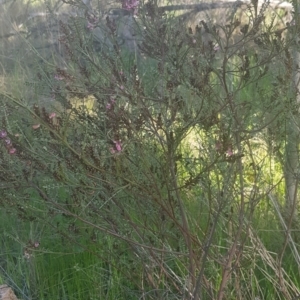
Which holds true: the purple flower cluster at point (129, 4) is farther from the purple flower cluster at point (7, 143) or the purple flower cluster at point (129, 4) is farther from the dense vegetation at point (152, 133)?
the purple flower cluster at point (7, 143)

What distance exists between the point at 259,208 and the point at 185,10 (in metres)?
2.22

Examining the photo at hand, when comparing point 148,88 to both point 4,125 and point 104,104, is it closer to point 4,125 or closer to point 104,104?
point 104,104

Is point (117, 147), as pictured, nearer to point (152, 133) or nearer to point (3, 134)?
point (152, 133)

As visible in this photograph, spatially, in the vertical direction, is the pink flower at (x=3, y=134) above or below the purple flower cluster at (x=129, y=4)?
below

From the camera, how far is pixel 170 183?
2.19 metres

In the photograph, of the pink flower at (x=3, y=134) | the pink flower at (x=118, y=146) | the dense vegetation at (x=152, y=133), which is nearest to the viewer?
the pink flower at (x=118, y=146)

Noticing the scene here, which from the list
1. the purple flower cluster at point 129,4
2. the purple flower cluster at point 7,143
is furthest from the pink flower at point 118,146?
the purple flower cluster at point 129,4

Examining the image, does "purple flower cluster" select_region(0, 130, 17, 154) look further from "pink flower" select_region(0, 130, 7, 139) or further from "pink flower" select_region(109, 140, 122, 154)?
"pink flower" select_region(109, 140, 122, 154)

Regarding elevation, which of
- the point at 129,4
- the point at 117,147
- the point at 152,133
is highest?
the point at 129,4

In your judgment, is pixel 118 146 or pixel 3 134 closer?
pixel 118 146

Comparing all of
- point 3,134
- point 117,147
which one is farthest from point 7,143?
point 117,147

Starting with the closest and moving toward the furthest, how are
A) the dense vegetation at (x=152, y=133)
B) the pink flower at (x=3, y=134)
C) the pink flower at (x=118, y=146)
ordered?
the pink flower at (x=118, y=146) < the dense vegetation at (x=152, y=133) < the pink flower at (x=3, y=134)

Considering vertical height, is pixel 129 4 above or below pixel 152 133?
above

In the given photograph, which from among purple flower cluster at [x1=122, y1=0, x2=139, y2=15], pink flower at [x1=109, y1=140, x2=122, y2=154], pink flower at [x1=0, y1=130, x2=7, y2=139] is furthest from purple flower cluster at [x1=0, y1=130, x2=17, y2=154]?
purple flower cluster at [x1=122, y1=0, x2=139, y2=15]
